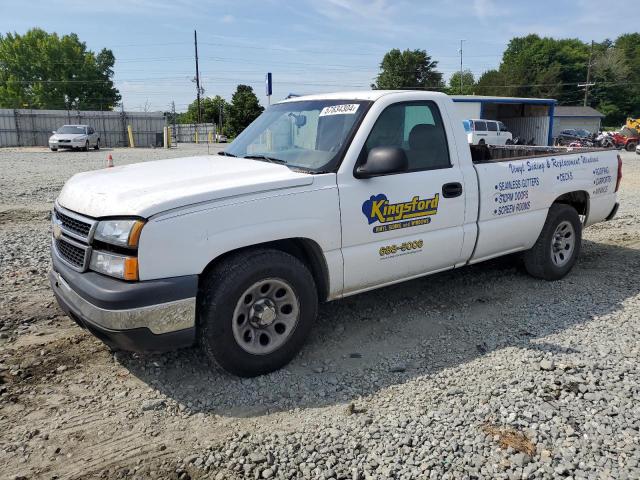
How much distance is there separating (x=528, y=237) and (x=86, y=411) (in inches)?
168

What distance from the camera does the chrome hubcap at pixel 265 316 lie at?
3.47 metres

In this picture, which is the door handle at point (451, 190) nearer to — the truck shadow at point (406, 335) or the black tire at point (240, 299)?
the truck shadow at point (406, 335)

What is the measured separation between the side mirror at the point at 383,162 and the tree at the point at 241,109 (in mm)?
58261

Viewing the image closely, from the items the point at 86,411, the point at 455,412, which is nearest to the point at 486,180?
the point at 455,412

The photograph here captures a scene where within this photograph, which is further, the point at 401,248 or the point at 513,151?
the point at 513,151

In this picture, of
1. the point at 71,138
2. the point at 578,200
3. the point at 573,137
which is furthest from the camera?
the point at 573,137

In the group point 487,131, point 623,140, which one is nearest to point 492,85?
point 623,140

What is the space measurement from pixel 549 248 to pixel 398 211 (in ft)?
7.82

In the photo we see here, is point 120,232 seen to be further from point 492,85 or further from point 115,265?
point 492,85

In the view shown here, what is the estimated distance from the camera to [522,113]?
4366 cm

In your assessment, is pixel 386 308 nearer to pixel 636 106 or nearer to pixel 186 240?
pixel 186 240

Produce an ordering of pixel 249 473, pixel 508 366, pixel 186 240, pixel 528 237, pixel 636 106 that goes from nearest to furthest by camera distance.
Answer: pixel 249 473 < pixel 186 240 < pixel 508 366 < pixel 528 237 < pixel 636 106

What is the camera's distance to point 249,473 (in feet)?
8.85

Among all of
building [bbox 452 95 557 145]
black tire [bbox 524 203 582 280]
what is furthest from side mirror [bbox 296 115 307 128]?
building [bbox 452 95 557 145]
